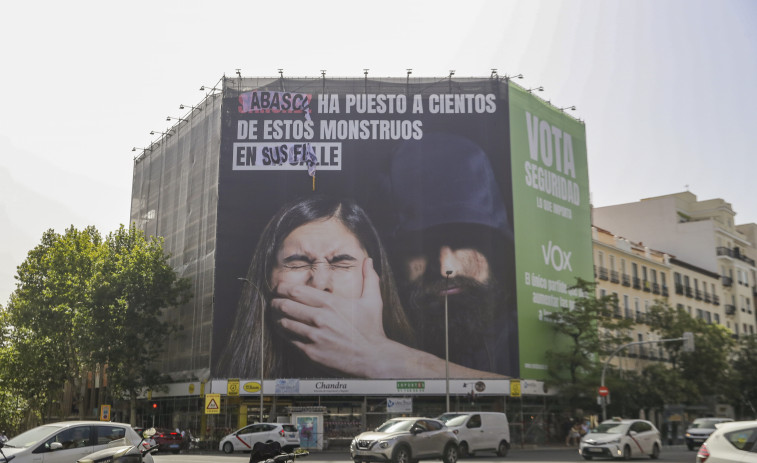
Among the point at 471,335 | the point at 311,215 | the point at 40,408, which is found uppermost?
the point at 311,215

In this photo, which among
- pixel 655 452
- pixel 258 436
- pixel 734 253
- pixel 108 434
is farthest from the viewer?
pixel 734 253

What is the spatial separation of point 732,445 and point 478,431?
19.3 m

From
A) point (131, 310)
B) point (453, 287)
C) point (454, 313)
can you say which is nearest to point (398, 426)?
point (454, 313)

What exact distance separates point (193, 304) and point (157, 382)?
5611mm

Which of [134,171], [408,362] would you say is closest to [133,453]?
[408,362]

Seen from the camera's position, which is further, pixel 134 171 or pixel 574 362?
pixel 134 171

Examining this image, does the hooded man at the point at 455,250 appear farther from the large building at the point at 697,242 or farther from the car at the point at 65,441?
the car at the point at 65,441

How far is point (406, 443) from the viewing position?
22328 millimetres

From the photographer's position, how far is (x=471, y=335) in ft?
162

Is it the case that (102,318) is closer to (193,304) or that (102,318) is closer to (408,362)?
(193,304)

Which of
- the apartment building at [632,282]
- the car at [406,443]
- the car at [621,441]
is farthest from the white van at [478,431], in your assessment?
the apartment building at [632,282]

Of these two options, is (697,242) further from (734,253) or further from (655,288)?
(655,288)

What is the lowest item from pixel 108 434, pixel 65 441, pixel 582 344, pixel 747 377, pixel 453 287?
pixel 65 441

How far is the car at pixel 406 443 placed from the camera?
22.0 m
